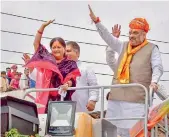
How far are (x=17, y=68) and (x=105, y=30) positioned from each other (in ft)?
8.02

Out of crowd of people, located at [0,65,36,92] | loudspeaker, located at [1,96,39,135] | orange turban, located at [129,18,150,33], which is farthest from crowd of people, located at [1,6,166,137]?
crowd of people, located at [0,65,36,92]

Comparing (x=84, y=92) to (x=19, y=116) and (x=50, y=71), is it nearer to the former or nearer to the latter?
(x=50, y=71)

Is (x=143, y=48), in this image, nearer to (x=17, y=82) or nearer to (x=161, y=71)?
(x=161, y=71)

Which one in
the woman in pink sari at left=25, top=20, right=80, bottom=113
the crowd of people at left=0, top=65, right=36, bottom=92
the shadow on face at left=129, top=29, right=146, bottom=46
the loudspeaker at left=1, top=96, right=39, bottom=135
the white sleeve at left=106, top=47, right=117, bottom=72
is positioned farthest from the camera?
the crowd of people at left=0, top=65, right=36, bottom=92

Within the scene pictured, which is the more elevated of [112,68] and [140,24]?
[140,24]

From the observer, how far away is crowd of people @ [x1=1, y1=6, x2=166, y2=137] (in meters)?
4.07

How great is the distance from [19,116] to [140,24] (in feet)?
5.94

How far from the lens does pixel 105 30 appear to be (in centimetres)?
439

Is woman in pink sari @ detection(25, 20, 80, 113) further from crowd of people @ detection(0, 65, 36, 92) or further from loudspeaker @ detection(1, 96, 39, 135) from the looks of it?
crowd of people @ detection(0, 65, 36, 92)

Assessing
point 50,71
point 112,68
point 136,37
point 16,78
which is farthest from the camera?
point 16,78

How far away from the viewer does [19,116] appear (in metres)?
2.90

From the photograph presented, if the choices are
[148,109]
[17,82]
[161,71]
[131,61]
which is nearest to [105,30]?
[131,61]

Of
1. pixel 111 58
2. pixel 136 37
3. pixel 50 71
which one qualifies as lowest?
pixel 50 71

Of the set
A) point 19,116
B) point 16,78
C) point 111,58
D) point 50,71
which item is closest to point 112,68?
point 111,58
